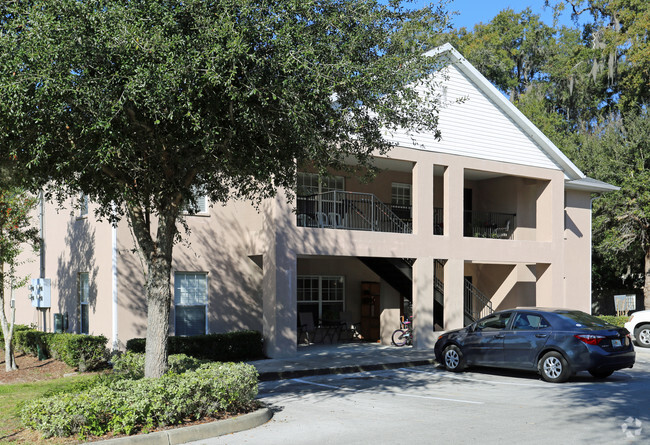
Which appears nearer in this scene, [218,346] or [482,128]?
[218,346]

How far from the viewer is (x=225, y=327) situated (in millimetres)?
17734

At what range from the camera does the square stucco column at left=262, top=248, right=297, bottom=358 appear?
1686 centimetres

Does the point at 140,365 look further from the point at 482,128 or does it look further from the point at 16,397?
the point at 482,128

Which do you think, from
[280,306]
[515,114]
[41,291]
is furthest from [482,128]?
[41,291]

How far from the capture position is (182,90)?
8758 millimetres

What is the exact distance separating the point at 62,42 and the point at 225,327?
1088 centimetres

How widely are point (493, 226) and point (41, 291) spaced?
15.6m

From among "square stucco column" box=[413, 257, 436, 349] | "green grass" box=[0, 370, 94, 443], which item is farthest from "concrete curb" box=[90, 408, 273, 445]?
"square stucco column" box=[413, 257, 436, 349]

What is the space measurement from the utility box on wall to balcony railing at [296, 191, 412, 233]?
26.9ft

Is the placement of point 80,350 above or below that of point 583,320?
below

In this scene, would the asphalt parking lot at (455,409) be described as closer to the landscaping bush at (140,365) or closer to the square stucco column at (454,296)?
the landscaping bush at (140,365)

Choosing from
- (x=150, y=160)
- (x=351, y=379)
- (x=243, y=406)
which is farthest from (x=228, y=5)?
(x=351, y=379)

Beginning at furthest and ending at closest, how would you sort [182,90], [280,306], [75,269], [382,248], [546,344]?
1. [382,248]
2. [75,269]
3. [280,306]
4. [546,344]
5. [182,90]

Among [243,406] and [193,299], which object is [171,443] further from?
[193,299]
